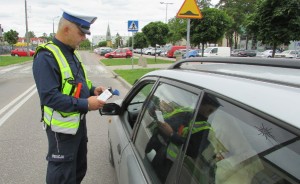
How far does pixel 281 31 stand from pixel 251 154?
10.8 m

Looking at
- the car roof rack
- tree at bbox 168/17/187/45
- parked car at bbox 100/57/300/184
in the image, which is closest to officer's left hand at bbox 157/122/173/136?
parked car at bbox 100/57/300/184

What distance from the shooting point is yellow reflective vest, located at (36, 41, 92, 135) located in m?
2.47

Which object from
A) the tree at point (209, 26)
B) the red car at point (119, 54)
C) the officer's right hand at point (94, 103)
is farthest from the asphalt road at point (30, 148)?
the red car at point (119, 54)

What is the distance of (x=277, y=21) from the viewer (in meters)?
10.9

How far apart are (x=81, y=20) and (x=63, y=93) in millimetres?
607

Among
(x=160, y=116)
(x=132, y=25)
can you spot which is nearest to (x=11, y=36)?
(x=132, y=25)

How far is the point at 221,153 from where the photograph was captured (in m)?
1.42

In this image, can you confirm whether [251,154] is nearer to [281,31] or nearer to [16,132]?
[16,132]

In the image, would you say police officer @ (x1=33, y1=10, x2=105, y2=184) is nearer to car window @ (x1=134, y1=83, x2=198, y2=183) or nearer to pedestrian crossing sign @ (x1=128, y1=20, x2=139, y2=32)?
car window @ (x1=134, y1=83, x2=198, y2=183)

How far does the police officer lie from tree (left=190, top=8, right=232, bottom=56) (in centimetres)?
1553

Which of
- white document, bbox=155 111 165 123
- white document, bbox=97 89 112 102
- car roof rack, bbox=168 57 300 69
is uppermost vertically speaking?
car roof rack, bbox=168 57 300 69

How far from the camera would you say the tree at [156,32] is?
30484 mm

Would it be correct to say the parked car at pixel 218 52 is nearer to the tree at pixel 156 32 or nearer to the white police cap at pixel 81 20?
the tree at pixel 156 32

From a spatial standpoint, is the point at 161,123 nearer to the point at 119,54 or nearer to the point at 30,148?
the point at 30,148
